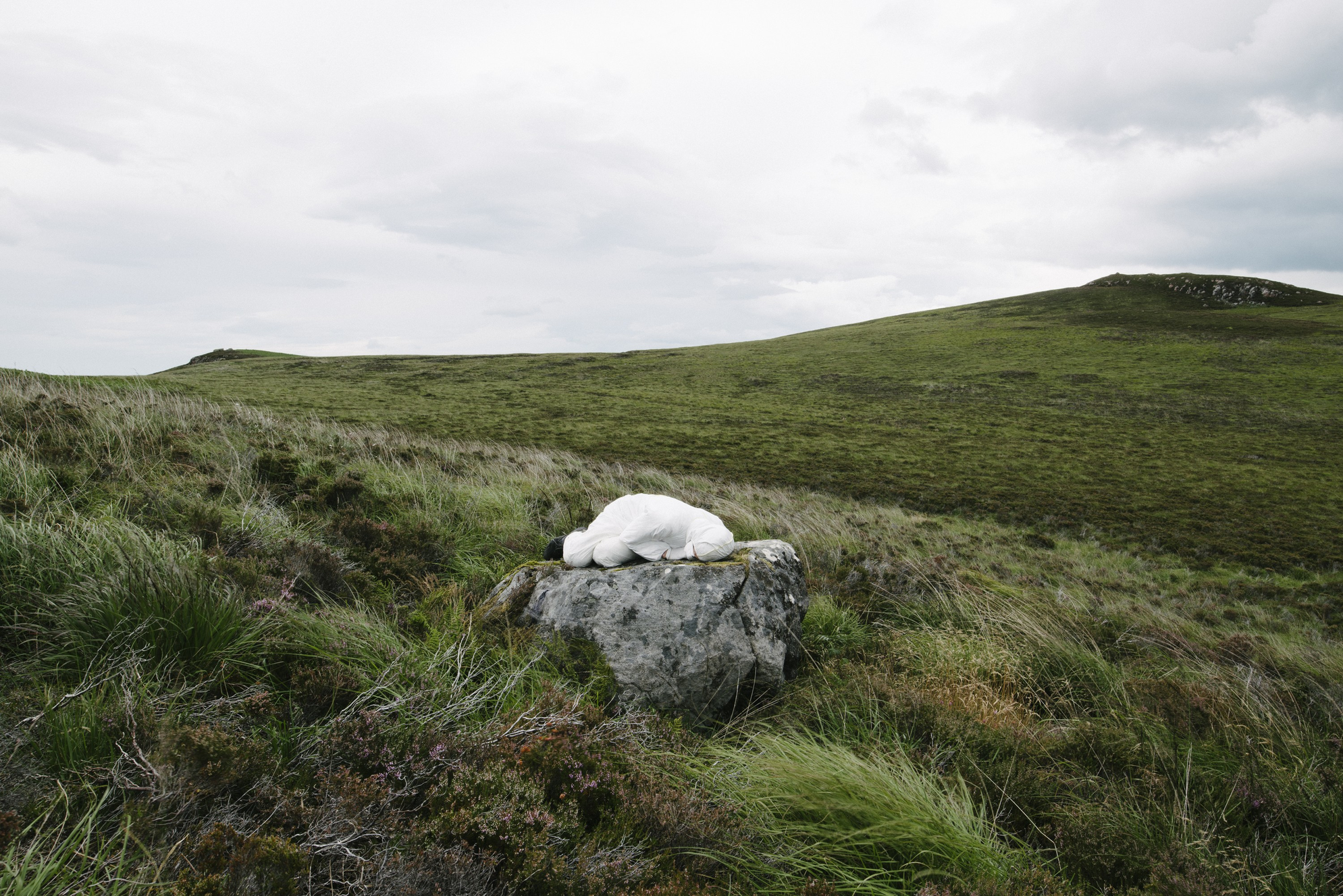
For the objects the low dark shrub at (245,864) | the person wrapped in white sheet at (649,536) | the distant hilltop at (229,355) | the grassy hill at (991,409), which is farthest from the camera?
the distant hilltop at (229,355)

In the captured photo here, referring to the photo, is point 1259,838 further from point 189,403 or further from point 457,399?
point 457,399

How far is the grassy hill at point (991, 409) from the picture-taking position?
18312 millimetres

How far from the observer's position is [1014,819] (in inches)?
139

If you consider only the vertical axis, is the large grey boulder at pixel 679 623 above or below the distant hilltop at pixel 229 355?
below

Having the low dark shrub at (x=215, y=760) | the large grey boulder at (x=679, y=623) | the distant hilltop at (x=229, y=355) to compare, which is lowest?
the large grey boulder at (x=679, y=623)

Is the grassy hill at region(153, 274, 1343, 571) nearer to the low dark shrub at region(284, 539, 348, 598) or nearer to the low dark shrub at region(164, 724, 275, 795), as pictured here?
the low dark shrub at region(284, 539, 348, 598)

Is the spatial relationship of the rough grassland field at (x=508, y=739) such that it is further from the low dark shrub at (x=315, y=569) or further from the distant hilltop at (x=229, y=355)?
the distant hilltop at (x=229, y=355)

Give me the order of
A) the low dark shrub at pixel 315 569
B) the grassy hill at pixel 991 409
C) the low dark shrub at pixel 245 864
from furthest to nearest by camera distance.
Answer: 1. the grassy hill at pixel 991 409
2. the low dark shrub at pixel 315 569
3. the low dark shrub at pixel 245 864

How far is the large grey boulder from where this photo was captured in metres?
4.65

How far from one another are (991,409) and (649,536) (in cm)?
3518

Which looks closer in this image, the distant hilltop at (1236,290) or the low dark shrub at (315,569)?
the low dark shrub at (315,569)

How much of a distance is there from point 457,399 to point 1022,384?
3797cm

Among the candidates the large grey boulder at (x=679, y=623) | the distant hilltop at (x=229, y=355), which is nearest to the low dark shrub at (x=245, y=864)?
the large grey boulder at (x=679, y=623)

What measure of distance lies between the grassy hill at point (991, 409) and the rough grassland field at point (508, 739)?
1260cm
